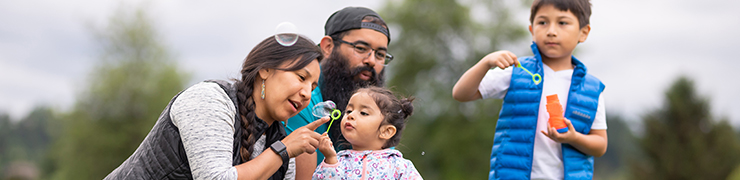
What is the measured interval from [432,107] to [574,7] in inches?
578

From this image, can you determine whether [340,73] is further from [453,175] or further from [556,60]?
[453,175]

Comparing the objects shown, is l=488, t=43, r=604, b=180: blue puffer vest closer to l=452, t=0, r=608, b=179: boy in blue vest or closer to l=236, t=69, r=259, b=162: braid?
l=452, t=0, r=608, b=179: boy in blue vest

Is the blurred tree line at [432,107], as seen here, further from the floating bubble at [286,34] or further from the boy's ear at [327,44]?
the floating bubble at [286,34]

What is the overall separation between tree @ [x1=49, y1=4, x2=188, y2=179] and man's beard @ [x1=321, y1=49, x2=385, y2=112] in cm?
1762

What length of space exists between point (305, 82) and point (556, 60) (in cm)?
190

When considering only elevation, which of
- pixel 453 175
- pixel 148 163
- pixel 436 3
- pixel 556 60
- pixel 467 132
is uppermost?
pixel 436 3

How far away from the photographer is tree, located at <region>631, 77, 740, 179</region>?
21.0 metres

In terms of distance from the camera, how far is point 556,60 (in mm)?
3895

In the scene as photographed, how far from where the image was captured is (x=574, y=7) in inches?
146

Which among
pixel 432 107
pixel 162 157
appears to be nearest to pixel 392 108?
pixel 162 157

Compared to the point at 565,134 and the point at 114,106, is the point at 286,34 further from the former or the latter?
the point at 114,106

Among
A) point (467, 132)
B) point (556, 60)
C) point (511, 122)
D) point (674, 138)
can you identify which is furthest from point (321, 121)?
point (674, 138)

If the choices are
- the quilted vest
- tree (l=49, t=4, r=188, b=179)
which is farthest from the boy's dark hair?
tree (l=49, t=4, r=188, b=179)

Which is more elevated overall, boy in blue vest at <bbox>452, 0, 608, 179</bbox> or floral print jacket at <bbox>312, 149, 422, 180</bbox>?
boy in blue vest at <bbox>452, 0, 608, 179</bbox>
